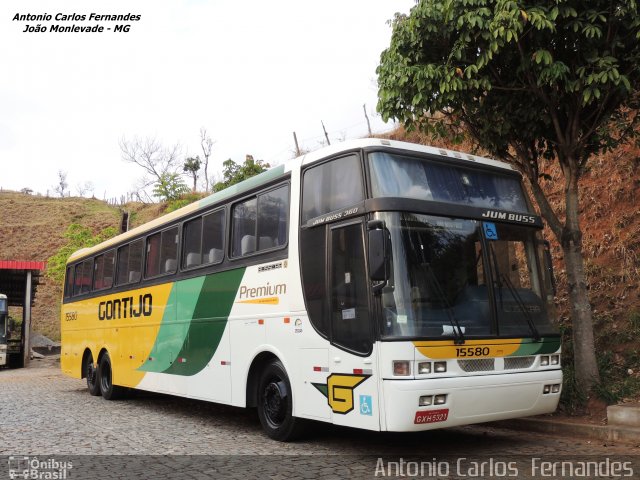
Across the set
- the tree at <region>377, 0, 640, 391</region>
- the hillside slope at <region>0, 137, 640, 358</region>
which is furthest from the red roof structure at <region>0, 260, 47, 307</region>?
the tree at <region>377, 0, 640, 391</region>

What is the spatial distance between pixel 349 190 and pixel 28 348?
26431 millimetres

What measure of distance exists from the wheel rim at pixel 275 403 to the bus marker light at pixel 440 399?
89.1 inches

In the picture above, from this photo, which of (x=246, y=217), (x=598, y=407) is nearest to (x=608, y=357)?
(x=598, y=407)

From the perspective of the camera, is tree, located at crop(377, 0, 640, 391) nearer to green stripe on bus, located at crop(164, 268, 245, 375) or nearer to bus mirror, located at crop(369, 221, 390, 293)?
bus mirror, located at crop(369, 221, 390, 293)

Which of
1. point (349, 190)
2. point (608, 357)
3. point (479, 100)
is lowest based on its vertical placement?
point (608, 357)

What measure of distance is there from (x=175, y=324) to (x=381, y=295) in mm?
5488

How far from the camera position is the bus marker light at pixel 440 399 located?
6307 mm

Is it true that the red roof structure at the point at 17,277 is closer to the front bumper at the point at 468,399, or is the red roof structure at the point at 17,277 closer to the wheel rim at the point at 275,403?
the wheel rim at the point at 275,403

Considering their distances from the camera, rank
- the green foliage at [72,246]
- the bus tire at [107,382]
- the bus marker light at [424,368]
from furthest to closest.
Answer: the green foliage at [72,246] → the bus tire at [107,382] → the bus marker light at [424,368]

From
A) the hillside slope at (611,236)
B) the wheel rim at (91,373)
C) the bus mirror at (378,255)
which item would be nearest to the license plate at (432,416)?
the bus mirror at (378,255)

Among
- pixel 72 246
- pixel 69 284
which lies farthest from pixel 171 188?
pixel 69 284

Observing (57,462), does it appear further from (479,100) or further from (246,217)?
(479,100)

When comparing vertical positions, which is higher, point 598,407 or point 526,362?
point 526,362

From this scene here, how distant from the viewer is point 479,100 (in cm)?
1000
